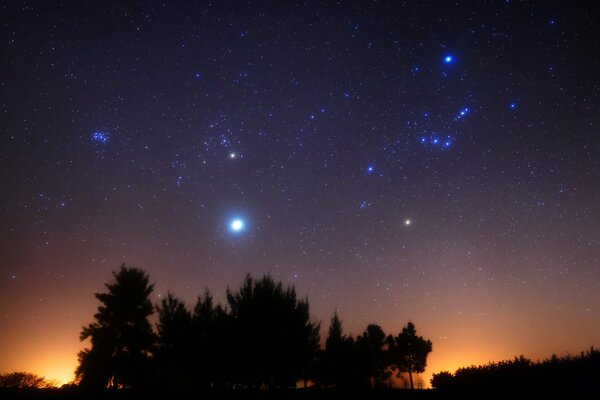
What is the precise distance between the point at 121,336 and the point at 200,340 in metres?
5.59

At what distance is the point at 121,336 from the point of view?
2467 centimetres

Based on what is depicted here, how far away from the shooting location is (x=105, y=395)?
28.0ft

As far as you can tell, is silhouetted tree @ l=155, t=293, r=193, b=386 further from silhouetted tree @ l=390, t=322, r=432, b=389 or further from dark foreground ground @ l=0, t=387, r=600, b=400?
silhouetted tree @ l=390, t=322, r=432, b=389

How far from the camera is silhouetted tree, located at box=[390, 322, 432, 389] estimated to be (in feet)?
143

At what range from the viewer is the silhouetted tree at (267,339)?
21.6 metres

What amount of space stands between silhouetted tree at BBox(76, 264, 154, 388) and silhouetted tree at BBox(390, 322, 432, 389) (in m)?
A: 31.1

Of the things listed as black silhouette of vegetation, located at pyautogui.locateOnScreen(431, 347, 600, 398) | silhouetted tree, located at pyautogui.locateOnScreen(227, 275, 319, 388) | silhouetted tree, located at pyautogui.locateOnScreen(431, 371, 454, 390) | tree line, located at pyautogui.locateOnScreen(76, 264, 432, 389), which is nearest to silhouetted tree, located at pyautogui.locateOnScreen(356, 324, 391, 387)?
tree line, located at pyautogui.locateOnScreen(76, 264, 432, 389)

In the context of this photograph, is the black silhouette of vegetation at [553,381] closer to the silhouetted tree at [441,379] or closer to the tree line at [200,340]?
the silhouetted tree at [441,379]

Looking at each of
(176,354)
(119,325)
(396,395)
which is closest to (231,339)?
(176,354)

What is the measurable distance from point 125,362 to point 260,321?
34.6ft

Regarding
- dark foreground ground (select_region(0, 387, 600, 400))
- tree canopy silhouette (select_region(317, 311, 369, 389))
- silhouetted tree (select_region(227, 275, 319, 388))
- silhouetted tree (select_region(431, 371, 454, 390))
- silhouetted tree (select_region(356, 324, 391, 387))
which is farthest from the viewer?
silhouetted tree (select_region(356, 324, 391, 387))

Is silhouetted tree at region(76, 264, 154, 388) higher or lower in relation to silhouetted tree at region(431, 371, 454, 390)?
higher

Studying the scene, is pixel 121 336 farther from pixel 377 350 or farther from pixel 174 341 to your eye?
pixel 377 350

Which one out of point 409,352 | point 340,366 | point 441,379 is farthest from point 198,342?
point 409,352
